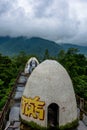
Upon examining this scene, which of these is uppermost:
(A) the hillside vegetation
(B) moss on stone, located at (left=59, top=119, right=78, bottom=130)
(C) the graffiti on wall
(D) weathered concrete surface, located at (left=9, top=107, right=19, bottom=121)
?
(A) the hillside vegetation

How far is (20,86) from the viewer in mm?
32312

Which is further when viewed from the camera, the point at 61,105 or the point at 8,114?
the point at 8,114

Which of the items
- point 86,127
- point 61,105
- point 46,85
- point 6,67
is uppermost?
point 6,67

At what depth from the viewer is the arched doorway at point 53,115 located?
15703 mm

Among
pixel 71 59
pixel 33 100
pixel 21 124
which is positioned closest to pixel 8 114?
pixel 21 124

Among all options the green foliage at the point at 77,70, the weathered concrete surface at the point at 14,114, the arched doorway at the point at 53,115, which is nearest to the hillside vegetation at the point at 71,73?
the green foliage at the point at 77,70

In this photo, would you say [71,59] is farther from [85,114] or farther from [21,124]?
[21,124]

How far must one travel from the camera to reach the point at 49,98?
15.4 meters

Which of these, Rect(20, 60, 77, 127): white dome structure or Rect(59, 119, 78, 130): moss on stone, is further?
Rect(59, 119, 78, 130): moss on stone

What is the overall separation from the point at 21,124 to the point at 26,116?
2.72 feet

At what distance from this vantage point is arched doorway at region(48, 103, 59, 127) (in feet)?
51.5

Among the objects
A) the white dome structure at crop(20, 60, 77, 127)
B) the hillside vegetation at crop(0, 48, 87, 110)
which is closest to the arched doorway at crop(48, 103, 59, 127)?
the white dome structure at crop(20, 60, 77, 127)

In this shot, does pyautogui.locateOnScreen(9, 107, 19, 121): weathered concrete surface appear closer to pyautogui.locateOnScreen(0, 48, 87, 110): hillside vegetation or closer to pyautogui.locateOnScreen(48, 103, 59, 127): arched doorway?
pyautogui.locateOnScreen(48, 103, 59, 127): arched doorway

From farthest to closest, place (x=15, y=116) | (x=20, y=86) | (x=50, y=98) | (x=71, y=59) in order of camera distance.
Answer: (x=71, y=59) < (x=20, y=86) < (x=15, y=116) < (x=50, y=98)
